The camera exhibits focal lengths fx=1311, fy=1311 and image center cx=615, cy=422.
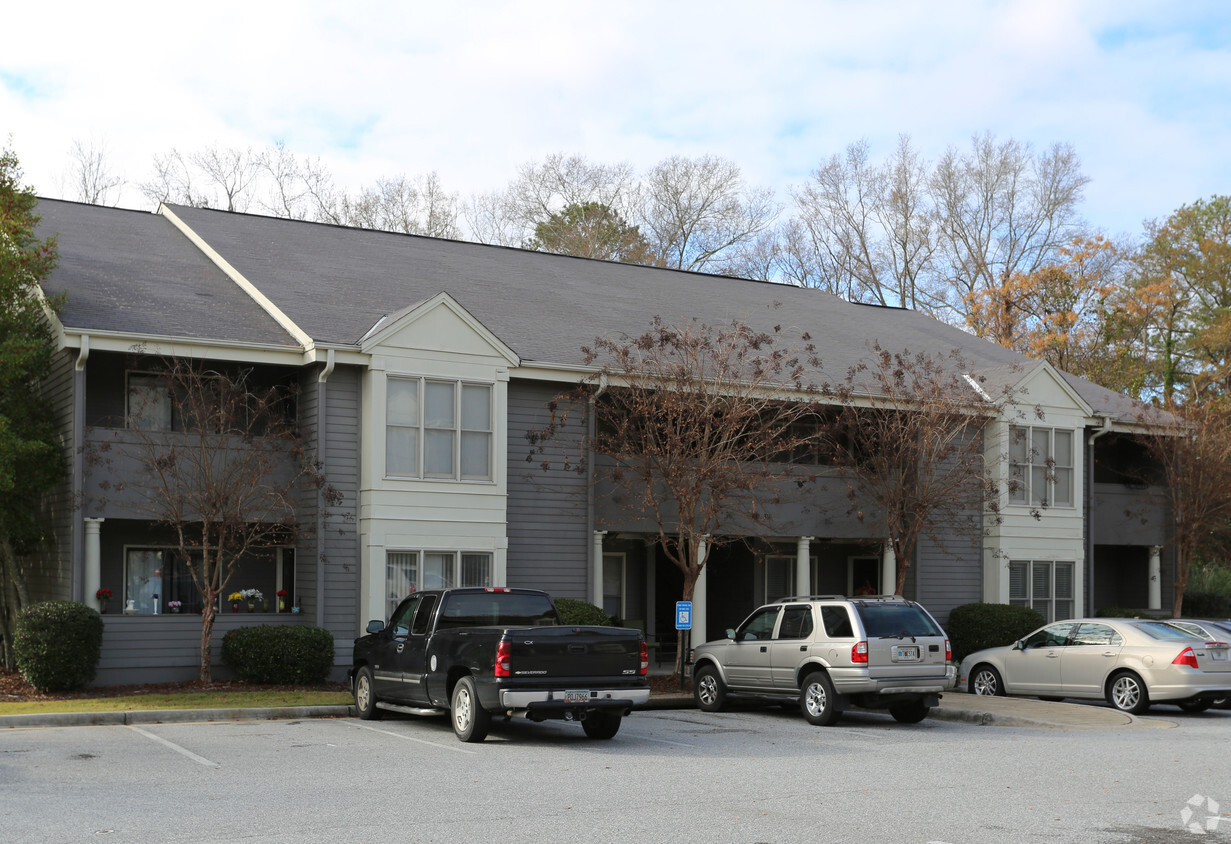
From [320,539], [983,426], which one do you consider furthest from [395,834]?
[983,426]

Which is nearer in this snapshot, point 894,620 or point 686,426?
point 894,620

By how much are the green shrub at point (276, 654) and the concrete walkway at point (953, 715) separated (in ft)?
8.26

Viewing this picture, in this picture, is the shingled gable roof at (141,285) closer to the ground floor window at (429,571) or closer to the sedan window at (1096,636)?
the ground floor window at (429,571)

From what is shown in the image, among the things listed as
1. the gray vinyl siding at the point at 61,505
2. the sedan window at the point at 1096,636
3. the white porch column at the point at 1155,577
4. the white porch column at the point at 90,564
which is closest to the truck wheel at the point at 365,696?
the white porch column at the point at 90,564

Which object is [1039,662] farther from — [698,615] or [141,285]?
[141,285]

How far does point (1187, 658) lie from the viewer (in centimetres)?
1761

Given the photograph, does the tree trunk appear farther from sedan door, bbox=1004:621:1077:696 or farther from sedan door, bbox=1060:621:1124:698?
sedan door, bbox=1060:621:1124:698

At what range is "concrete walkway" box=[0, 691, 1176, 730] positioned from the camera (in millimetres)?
15414

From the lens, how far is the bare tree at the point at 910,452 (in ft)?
75.8

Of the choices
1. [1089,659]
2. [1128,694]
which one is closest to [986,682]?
[1089,659]

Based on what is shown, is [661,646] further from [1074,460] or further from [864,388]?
[1074,460]

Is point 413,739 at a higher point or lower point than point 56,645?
lower

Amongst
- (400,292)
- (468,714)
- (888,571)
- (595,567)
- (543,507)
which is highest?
(400,292)

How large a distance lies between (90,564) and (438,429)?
220 inches
